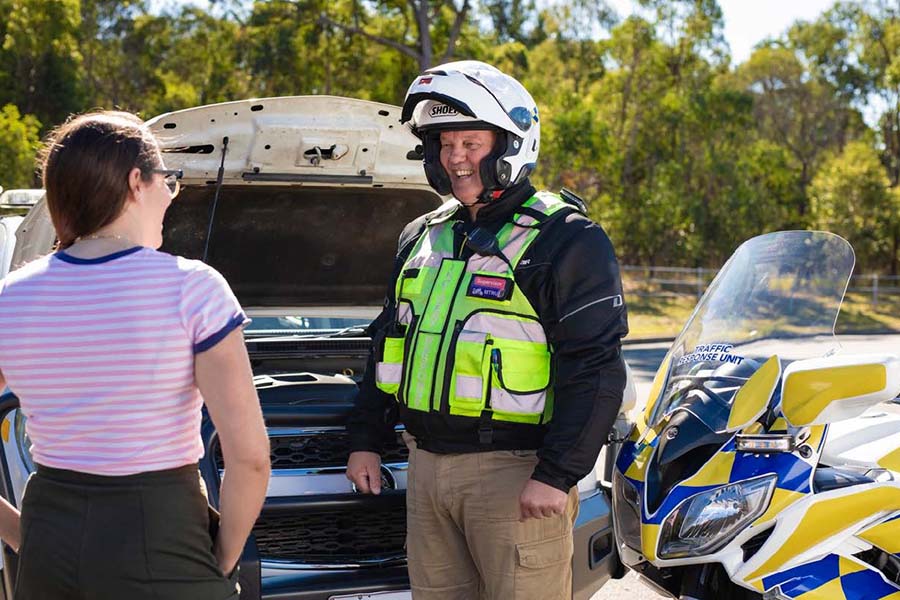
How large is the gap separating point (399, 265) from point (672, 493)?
1091 millimetres

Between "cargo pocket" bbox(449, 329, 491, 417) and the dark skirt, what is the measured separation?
96cm

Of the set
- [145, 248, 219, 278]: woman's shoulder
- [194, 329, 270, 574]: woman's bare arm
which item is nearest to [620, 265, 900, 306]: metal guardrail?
[194, 329, 270, 574]: woman's bare arm

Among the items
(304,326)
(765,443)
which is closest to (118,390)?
(765,443)

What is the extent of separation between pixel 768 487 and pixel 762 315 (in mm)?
750

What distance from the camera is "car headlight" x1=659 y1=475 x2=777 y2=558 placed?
2979mm

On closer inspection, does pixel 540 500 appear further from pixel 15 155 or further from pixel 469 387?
pixel 15 155

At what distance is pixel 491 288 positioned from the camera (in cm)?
300

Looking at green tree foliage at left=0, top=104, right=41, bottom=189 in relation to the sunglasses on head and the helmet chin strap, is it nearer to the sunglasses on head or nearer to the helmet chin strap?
the helmet chin strap

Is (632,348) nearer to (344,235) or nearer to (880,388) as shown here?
(344,235)

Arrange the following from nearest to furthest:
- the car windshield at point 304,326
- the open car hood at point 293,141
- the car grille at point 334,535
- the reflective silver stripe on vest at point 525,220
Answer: the reflective silver stripe on vest at point 525,220
the car grille at point 334,535
the open car hood at point 293,141
the car windshield at point 304,326

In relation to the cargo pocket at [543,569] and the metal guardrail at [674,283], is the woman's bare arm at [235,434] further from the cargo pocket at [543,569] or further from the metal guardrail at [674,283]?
the metal guardrail at [674,283]

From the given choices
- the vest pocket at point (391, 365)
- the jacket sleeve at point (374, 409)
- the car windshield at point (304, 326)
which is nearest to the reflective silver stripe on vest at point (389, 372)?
the vest pocket at point (391, 365)

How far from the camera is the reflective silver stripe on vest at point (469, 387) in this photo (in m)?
2.94

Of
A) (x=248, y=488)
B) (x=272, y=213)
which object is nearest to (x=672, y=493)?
(x=248, y=488)
